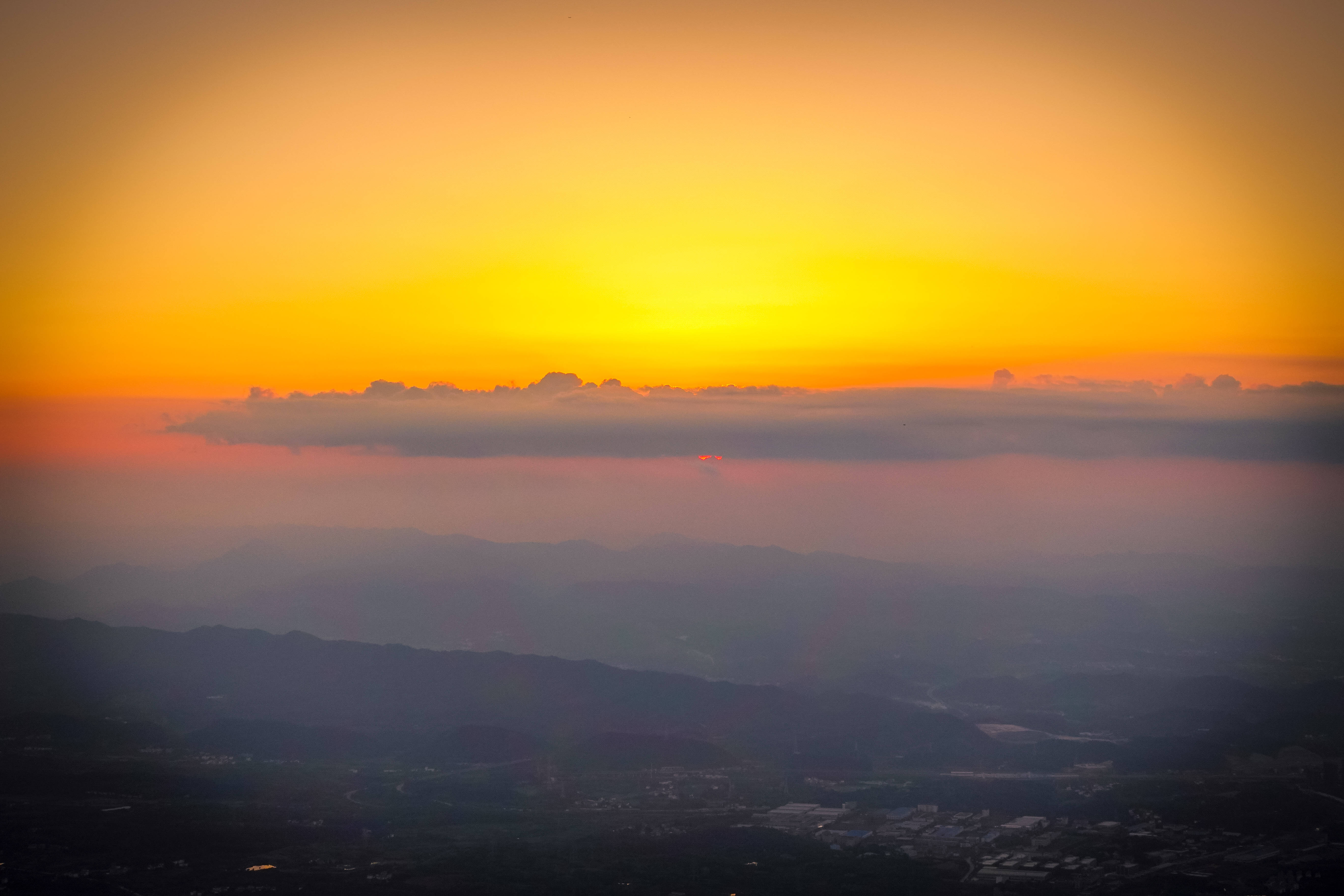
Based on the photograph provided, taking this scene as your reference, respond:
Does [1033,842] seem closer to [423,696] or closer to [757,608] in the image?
[423,696]

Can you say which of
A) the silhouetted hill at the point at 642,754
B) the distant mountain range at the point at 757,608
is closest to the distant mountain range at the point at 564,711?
the silhouetted hill at the point at 642,754

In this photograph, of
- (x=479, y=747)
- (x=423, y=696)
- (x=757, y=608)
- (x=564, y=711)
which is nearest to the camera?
(x=479, y=747)

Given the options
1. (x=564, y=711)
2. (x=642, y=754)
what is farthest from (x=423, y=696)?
(x=642, y=754)

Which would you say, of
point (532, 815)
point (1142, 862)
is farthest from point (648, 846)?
point (1142, 862)

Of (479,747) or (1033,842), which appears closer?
(1033,842)

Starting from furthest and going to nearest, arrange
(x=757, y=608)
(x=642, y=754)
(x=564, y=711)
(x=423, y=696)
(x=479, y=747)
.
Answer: (x=757, y=608) < (x=423, y=696) < (x=564, y=711) < (x=479, y=747) < (x=642, y=754)

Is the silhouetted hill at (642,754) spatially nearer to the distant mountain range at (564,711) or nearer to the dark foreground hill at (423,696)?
the distant mountain range at (564,711)
